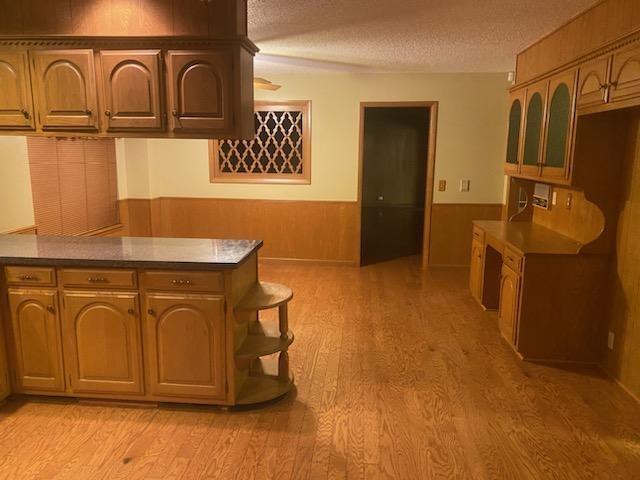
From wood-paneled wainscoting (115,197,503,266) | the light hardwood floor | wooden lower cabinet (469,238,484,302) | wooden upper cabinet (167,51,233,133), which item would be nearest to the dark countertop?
wooden upper cabinet (167,51,233,133)

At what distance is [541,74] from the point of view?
368 cm

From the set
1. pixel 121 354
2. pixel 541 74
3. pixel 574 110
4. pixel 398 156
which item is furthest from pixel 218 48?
pixel 398 156

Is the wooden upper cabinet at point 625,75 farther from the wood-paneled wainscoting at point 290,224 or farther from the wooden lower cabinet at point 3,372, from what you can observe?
the wooden lower cabinet at point 3,372

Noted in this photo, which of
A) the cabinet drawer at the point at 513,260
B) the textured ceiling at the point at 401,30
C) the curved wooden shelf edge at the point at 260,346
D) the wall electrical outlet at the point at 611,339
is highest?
the textured ceiling at the point at 401,30

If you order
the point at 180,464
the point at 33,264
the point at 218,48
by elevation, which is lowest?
the point at 180,464

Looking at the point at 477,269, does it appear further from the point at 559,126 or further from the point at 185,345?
the point at 185,345

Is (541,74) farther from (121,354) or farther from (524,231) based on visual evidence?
(121,354)

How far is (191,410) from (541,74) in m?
3.43

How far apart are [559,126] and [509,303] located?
1314 mm

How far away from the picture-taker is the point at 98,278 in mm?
2594

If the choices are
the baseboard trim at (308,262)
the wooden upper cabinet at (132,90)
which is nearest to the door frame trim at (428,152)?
the baseboard trim at (308,262)

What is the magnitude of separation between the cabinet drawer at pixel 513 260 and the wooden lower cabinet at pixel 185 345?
2102 millimetres

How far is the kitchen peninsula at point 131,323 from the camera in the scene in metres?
2.57

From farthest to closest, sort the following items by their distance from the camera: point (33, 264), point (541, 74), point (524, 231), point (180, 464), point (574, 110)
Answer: point (524, 231)
point (541, 74)
point (574, 110)
point (33, 264)
point (180, 464)
